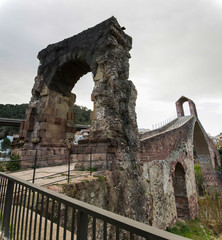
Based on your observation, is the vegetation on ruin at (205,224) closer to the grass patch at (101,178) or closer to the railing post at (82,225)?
the grass patch at (101,178)

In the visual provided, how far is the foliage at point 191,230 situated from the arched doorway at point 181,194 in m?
0.44

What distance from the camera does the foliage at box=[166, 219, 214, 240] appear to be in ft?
21.6

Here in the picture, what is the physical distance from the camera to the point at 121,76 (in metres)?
5.61

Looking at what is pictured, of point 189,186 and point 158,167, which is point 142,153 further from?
point 189,186

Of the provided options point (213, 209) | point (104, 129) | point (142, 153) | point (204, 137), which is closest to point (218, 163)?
point (204, 137)

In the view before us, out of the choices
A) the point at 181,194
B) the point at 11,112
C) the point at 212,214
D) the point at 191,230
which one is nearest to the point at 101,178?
the point at 191,230

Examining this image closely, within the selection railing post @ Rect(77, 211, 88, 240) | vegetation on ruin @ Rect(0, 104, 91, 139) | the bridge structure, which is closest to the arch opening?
the bridge structure

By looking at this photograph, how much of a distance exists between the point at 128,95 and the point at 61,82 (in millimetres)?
3462

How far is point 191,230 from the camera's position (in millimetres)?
7176

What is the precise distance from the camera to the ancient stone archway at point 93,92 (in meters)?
5.02

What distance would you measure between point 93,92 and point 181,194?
7.37 m

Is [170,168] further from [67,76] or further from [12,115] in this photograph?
[12,115]

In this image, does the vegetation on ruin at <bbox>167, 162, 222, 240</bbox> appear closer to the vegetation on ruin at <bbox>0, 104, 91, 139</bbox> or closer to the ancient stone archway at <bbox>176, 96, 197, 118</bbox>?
the ancient stone archway at <bbox>176, 96, 197, 118</bbox>

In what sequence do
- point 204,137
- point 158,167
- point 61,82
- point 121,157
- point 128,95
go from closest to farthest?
point 121,157, point 128,95, point 158,167, point 61,82, point 204,137
